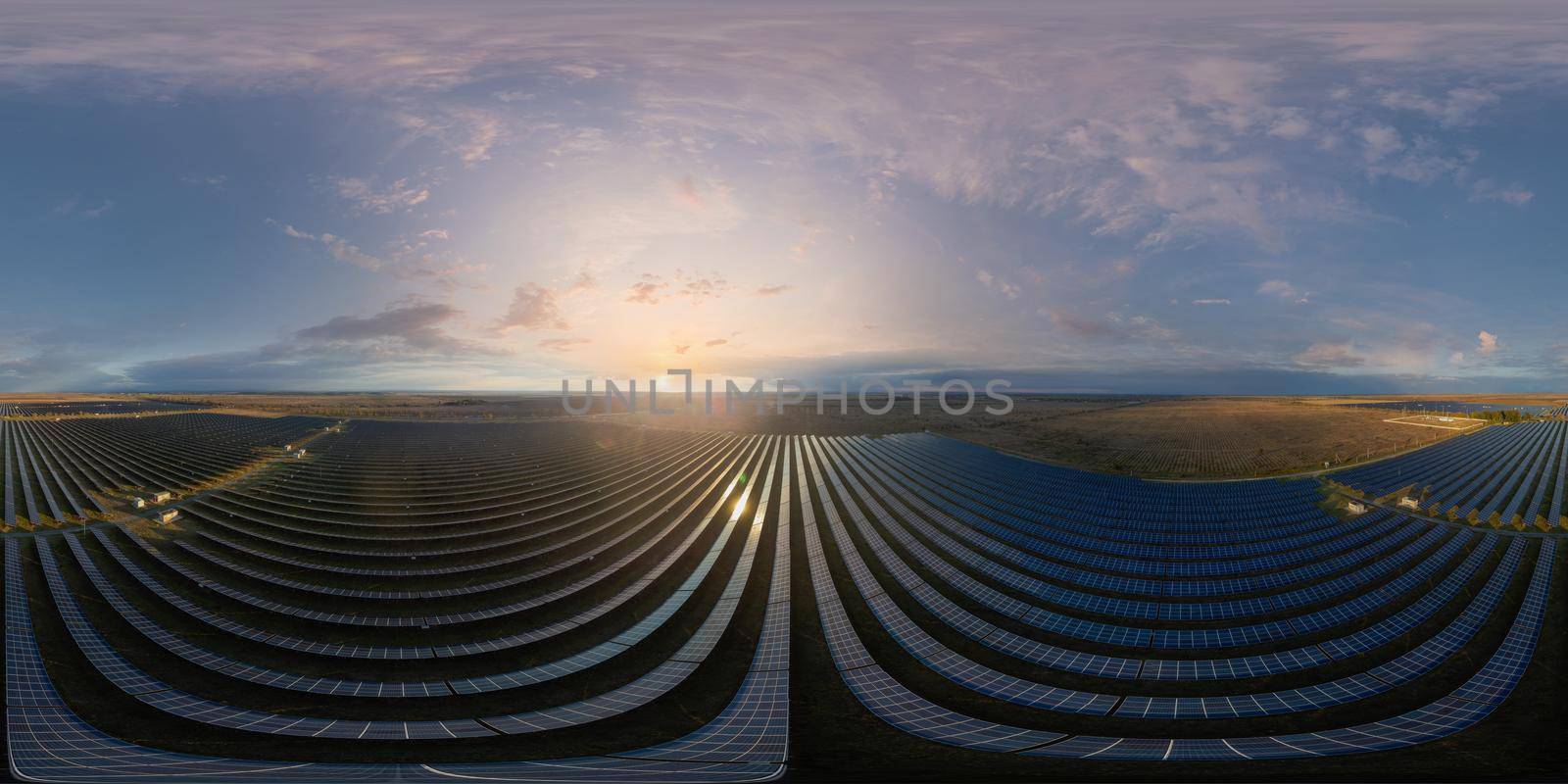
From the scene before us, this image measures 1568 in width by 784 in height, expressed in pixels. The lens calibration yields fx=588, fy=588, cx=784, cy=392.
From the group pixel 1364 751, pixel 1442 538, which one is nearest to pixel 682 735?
pixel 1364 751

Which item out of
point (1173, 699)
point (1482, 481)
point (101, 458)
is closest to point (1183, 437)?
point (1482, 481)

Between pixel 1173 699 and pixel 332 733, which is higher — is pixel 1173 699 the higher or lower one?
the higher one

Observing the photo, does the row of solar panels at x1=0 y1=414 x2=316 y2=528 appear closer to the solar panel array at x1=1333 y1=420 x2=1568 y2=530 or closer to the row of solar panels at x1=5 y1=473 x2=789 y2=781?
the row of solar panels at x1=5 y1=473 x2=789 y2=781

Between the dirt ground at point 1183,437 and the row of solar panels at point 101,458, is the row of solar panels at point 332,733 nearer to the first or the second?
the row of solar panels at point 101,458

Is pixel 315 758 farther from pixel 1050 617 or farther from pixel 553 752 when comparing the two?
pixel 1050 617

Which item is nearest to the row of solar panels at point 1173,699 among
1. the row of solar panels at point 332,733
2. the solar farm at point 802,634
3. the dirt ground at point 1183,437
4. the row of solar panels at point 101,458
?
the solar farm at point 802,634

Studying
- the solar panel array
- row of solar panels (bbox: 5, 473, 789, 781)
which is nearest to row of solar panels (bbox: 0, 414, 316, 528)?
row of solar panels (bbox: 5, 473, 789, 781)

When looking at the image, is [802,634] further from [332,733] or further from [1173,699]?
[332,733]

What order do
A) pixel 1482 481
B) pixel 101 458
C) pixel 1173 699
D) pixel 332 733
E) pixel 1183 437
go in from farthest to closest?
pixel 1183 437 < pixel 101 458 < pixel 1482 481 < pixel 1173 699 < pixel 332 733
